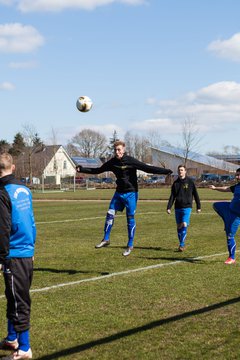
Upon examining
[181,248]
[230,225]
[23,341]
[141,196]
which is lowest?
[141,196]

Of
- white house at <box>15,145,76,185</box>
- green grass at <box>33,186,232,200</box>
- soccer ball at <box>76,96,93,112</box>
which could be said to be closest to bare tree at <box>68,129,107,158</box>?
white house at <box>15,145,76,185</box>

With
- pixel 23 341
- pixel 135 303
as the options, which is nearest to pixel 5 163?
pixel 23 341

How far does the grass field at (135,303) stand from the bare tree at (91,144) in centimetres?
10758

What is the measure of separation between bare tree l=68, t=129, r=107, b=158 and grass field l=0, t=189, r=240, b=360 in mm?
107578

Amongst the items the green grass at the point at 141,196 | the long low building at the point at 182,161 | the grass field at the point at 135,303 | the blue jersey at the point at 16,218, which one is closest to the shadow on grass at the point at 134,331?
the grass field at the point at 135,303

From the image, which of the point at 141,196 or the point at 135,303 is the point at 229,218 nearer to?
the point at 135,303

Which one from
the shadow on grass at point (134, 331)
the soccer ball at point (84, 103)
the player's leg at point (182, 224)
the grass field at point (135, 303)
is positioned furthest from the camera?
the soccer ball at point (84, 103)

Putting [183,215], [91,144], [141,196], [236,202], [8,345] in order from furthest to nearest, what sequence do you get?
[91,144] → [141,196] → [183,215] → [236,202] → [8,345]

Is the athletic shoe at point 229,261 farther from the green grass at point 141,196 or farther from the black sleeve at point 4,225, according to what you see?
the green grass at point 141,196

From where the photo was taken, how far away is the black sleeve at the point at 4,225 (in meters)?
4.84

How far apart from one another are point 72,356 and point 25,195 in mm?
1661

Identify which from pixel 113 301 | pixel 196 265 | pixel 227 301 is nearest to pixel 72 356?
pixel 113 301

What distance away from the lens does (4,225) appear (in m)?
4.86

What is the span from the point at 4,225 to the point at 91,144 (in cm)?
11653
